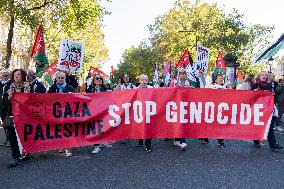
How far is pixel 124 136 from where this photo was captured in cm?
965

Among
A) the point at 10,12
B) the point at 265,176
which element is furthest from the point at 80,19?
the point at 265,176

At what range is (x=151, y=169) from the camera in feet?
26.7

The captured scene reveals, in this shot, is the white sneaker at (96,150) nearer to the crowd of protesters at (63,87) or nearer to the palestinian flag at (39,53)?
the crowd of protesters at (63,87)

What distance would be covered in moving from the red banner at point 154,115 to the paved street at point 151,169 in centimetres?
42

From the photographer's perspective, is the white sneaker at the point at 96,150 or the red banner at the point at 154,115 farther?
the white sneaker at the point at 96,150

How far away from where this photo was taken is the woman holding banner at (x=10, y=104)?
859cm

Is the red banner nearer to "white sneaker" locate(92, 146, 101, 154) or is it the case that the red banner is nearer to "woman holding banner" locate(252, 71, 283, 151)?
"white sneaker" locate(92, 146, 101, 154)

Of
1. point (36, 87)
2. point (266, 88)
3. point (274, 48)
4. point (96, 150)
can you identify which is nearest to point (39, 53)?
point (36, 87)

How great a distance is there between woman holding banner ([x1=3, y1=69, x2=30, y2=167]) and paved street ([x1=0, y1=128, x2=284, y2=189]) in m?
0.25

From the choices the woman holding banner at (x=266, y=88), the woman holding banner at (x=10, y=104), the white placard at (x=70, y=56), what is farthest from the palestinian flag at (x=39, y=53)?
the woman holding banner at (x=266, y=88)

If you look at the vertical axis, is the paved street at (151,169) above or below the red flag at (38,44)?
below

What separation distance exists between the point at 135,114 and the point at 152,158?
3.25 ft

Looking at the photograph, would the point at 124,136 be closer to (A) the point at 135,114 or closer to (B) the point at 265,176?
(A) the point at 135,114

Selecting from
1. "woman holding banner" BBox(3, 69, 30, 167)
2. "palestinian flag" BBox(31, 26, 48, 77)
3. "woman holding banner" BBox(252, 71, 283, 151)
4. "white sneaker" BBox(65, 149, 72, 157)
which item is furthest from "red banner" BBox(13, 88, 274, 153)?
"palestinian flag" BBox(31, 26, 48, 77)
